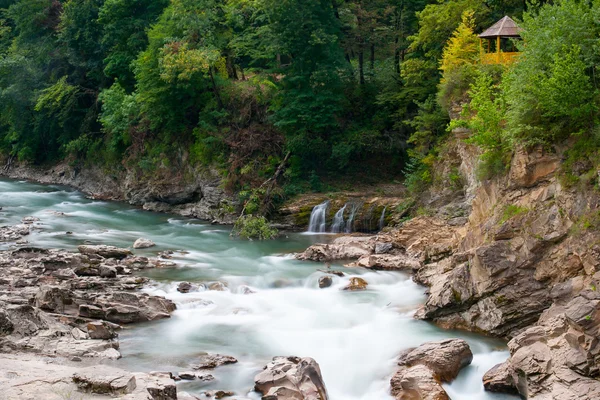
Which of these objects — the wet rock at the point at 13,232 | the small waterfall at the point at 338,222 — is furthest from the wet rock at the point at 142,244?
the small waterfall at the point at 338,222

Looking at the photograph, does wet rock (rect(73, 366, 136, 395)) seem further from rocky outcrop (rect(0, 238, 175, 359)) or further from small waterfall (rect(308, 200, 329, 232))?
small waterfall (rect(308, 200, 329, 232))

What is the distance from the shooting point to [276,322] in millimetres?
15891

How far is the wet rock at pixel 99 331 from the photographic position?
13938mm

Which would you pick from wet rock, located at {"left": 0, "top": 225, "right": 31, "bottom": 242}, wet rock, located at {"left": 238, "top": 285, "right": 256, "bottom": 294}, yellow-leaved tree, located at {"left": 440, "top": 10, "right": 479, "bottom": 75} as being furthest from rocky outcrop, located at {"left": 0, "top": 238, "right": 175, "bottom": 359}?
yellow-leaved tree, located at {"left": 440, "top": 10, "right": 479, "bottom": 75}

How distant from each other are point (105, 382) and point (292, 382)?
333cm

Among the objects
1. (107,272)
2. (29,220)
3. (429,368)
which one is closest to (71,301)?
(107,272)

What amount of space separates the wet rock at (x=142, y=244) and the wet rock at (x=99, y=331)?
9624 mm

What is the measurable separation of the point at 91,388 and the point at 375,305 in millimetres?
8788

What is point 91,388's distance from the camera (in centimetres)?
988

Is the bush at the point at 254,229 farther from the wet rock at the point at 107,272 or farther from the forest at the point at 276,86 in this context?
the wet rock at the point at 107,272

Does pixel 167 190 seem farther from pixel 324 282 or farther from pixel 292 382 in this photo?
pixel 292 382

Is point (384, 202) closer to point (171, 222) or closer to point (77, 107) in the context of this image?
point (171, 222)

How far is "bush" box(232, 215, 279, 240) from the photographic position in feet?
84.3

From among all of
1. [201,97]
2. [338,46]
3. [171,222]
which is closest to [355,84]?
[338,46]
